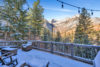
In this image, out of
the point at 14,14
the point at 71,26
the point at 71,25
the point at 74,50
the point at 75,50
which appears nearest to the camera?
the point at 74,50

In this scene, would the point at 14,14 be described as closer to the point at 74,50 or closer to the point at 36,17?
the point at 36,17

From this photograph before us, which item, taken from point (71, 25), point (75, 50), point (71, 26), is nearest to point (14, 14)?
point (75, 50)

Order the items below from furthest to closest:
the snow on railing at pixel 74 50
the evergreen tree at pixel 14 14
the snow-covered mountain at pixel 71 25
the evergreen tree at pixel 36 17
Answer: the snow-covered mountain at pixel 71 25
the evergreen tree at pixel 36 17
the evergreen tree at pixel 14 14
the snow on railing at pixel 74 50

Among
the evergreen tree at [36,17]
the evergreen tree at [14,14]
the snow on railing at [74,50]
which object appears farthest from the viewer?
the evergreen tree at [36,17]

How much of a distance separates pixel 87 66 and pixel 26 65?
2285 millimetres

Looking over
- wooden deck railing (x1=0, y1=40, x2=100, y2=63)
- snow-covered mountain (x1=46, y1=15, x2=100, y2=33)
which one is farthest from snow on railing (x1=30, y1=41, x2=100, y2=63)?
snow-covered mountain (x1=46, y1=15, x2=100, y2=33)

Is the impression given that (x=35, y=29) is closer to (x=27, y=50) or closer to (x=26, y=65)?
(x=27, y=50)

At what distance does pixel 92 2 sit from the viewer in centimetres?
819

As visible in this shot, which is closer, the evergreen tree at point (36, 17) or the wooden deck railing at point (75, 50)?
the wooden deck railing at point (75, 50)

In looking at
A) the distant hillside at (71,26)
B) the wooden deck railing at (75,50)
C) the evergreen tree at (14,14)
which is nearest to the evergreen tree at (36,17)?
the evergreen tree at (14,14)

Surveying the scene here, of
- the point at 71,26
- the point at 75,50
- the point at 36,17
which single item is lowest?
the point at 75,50

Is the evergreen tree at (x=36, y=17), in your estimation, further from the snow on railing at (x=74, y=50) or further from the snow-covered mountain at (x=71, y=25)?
the snow on railing at (x=74, y=50)

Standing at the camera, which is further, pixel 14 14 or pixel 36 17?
pixel 36 17

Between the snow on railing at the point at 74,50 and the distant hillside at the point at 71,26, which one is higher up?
the distant hillside at the point at 71,26
